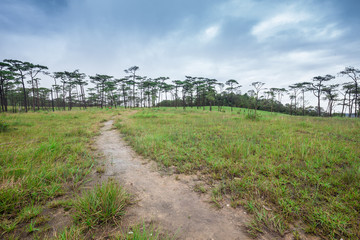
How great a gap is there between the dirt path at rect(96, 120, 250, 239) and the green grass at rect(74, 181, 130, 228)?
7.1 inches

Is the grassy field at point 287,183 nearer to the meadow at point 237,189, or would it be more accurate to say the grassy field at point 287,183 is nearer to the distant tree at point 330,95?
the meadow at point 237,189

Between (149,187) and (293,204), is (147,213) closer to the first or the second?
(149,187)

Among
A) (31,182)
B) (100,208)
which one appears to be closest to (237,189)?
(100,208)

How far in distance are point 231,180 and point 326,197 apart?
132 centimetres

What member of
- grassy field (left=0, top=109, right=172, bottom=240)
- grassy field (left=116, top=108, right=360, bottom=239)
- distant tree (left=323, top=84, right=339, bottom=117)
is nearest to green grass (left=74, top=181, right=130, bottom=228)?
grassy field (left=0, top=109, right=172, bottom=240)

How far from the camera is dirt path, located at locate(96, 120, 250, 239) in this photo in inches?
60.3

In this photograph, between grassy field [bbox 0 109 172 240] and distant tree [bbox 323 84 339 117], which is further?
distant tree [bbox 323 84 339 117]

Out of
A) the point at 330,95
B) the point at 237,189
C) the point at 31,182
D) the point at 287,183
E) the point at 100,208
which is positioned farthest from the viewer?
the point at 330,95

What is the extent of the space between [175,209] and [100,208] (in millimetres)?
980

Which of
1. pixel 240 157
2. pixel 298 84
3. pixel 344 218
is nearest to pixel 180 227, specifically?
pixel 344 218

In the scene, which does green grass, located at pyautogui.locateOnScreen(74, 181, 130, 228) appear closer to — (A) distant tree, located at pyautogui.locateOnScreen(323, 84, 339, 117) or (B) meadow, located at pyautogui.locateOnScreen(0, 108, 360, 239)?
(B) meadow, located at pyautogui.locateOnScreen(0, 108, 360, 239)

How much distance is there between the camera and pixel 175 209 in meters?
1.88

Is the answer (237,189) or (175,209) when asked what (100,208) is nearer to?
(175,209)

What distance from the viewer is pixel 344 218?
1.58m
